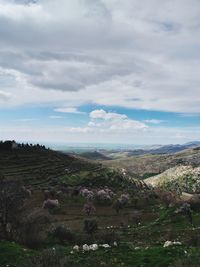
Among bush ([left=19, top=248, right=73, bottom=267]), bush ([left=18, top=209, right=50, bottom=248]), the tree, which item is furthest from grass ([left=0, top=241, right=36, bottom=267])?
the tree

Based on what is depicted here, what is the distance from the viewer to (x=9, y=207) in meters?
52.5

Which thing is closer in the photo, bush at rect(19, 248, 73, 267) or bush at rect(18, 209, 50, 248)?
bush at rect(19, 248, 73, 267)

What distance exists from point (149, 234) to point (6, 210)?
1911cm

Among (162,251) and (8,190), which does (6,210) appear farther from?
(162,251)

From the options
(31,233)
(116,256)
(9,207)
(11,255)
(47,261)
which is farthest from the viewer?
(9,207)

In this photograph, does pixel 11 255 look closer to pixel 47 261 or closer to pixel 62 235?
pixel 47 261

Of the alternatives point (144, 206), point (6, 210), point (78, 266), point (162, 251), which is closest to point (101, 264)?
point (78, 266)

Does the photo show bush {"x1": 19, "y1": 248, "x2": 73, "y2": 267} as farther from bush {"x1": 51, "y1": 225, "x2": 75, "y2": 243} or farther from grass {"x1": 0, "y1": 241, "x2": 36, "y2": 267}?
bush {"x1": 51, "y1": 225, "x2": 75, "y2": 243}

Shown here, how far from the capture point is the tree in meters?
49.9

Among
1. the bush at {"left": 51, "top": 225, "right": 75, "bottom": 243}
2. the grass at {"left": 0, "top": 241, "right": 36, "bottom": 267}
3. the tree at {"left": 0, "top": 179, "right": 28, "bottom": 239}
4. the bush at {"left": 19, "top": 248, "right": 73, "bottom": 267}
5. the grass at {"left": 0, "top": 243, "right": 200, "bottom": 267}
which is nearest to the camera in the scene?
the bush at {"left": 19, "top": 248, "right": 73, "bottom": 267}

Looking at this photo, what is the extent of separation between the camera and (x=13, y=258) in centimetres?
3241

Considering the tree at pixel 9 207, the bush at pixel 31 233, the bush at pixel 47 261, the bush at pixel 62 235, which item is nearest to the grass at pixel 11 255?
the bush at pixel 47 261

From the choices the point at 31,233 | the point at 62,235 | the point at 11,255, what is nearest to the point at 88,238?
the point at 62,235

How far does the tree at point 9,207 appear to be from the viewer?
164 feet
